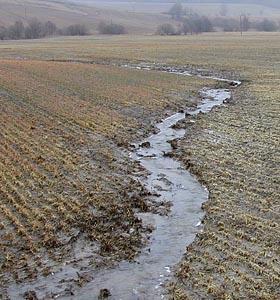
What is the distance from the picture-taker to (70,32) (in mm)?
146625

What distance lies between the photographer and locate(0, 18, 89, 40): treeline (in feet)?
425

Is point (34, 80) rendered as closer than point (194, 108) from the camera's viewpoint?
No

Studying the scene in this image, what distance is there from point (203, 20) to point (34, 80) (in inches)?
5520

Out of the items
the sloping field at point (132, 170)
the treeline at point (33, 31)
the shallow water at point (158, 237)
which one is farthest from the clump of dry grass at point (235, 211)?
the treeline at point (33, 31)

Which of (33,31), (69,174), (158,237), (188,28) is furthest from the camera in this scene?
(188,28)

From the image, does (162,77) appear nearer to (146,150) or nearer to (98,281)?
(146,150)

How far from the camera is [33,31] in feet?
440

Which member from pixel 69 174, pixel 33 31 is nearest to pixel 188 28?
pixel 33 31

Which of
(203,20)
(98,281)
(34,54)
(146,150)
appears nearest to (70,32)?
(203,20)

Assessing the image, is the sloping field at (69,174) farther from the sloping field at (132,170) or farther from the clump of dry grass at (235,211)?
the clump of dry grass at (235,211)

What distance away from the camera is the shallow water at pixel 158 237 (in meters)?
11.3

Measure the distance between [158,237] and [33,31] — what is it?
128007 millimetres

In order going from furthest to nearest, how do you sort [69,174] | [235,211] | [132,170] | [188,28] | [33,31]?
[188,28], [33,31], [132,170], [69,174], [235,211]

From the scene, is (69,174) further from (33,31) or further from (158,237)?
(33,31)
